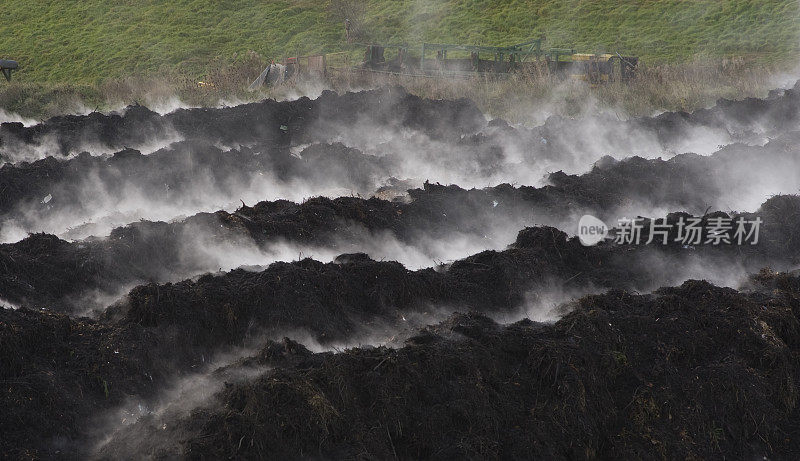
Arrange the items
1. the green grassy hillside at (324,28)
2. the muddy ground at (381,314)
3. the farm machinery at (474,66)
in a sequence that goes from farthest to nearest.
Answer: the green grassy hillside at (324,28) → the farm machinery at (474,66) → the muddy ground at (381,314)

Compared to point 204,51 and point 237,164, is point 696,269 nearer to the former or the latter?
point 237,164

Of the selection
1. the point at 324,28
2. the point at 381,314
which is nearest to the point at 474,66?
the point at 324,28

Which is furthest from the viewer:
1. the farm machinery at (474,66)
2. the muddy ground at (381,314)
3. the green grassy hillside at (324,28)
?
the green grassy hillside at (324,28)

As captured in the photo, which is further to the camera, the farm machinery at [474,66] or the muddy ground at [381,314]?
the farm machinery at [474,66]

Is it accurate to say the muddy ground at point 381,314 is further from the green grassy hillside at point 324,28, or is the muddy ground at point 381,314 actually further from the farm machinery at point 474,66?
the green grassy hillside at point 324,28

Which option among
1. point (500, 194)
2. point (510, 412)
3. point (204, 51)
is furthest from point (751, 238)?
point (204, 51)

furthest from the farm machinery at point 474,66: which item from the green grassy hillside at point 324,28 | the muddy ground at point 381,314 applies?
the green grassy hillside at point 324,28

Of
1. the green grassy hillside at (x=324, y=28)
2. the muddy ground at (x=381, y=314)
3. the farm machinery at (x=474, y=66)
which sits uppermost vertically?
the muddy ground at (x=381, y=314)
